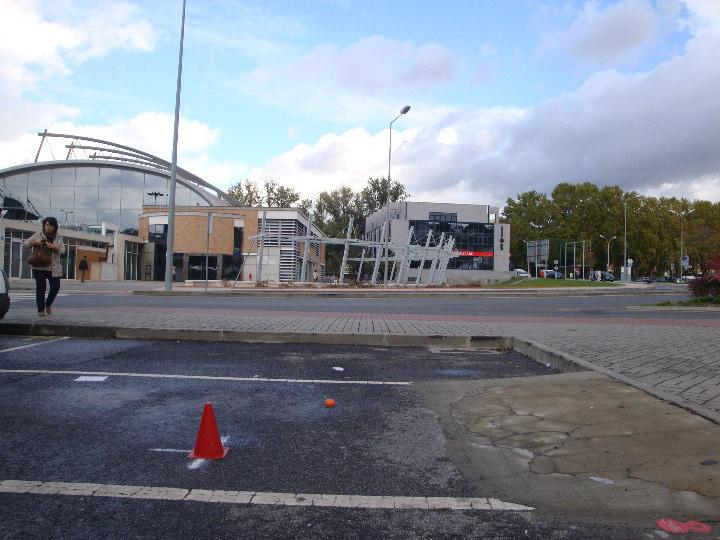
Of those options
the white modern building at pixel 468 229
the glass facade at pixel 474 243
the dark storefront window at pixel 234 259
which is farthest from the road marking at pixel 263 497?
the glass facade at pixel 474 243

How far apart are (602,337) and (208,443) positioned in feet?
24.4

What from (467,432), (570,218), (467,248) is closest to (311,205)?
(467,248)

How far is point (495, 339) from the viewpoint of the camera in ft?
29.7

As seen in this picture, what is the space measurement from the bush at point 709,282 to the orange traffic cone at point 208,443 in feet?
71.7

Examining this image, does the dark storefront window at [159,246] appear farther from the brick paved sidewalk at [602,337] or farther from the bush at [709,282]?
the brick paved sidewalk at [602,337]

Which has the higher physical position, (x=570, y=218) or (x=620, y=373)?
(x=570, y=218)

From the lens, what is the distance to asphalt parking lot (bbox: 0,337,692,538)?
274 centimetres

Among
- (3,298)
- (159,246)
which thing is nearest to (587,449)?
(3,298)

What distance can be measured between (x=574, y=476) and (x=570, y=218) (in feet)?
325

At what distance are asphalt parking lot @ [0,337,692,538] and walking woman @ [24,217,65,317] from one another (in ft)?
10.0

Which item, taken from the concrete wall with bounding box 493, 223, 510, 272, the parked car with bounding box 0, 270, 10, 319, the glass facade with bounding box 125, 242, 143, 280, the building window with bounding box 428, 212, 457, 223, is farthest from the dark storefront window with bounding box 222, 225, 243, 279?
the concrete wall with bounding box 493, 223, 510, 272

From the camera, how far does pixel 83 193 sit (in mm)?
54875

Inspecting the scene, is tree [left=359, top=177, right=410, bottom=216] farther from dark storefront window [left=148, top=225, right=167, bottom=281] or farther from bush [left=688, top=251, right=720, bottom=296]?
bush [left=688, top=251, right=720, bottom=296]

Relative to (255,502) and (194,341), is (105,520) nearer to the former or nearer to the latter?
(255,502)
